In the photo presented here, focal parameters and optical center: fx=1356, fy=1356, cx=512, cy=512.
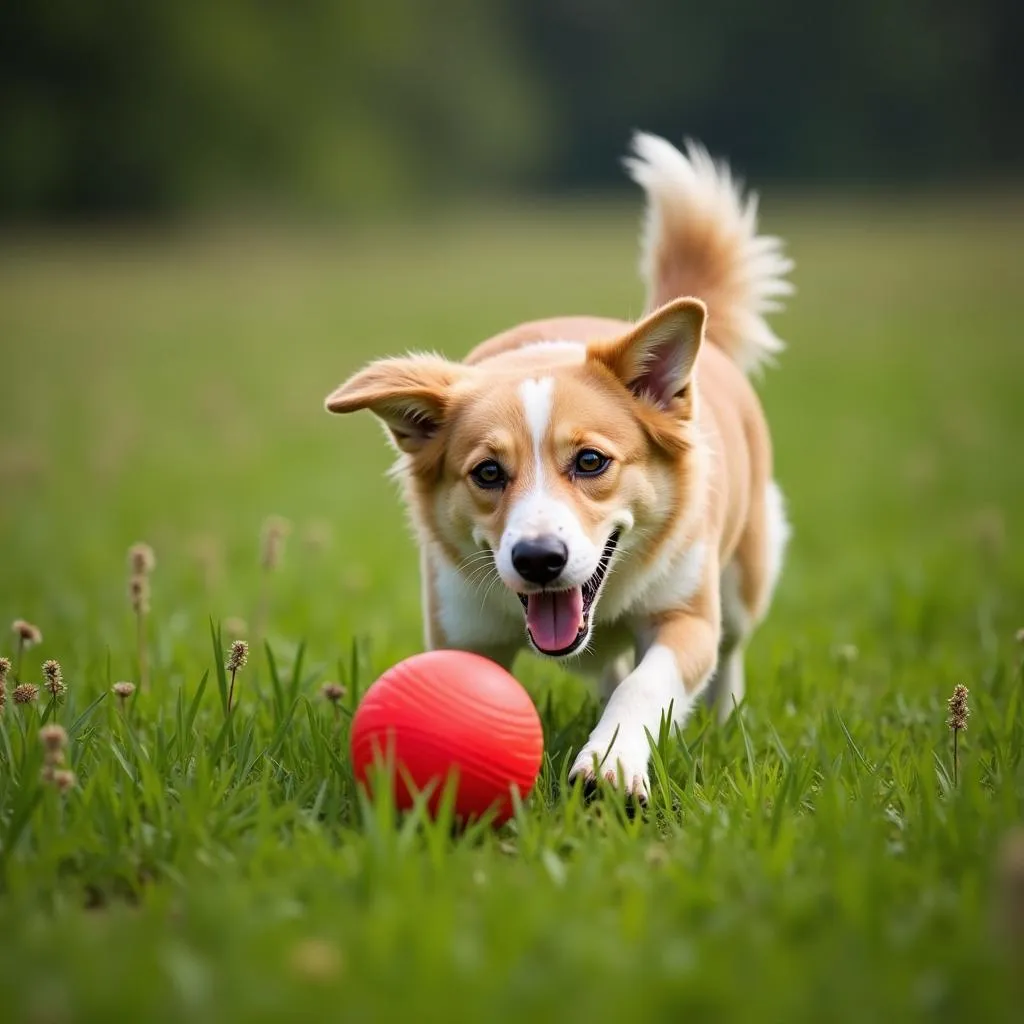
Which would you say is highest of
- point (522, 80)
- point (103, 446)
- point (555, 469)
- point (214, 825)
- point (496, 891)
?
point (522, 80)

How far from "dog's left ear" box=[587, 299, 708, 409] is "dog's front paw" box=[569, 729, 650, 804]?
3.71ft

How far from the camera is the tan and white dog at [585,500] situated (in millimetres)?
3830

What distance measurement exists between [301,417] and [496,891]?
1084 cm

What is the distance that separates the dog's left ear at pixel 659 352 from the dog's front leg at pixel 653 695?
702 mm

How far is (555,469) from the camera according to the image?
3.97 metres

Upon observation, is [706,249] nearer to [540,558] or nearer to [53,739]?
[540,558]

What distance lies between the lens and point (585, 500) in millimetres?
3943

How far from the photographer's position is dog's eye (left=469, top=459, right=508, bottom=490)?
4020mm

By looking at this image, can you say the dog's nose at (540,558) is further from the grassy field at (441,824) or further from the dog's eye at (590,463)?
the grassy field at (441,824)

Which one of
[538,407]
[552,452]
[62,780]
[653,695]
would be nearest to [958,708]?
[653,695]

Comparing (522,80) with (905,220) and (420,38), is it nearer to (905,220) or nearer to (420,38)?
(420,38)

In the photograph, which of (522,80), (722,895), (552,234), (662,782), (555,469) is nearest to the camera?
(722,895)

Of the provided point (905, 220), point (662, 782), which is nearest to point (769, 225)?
point (905, 220)

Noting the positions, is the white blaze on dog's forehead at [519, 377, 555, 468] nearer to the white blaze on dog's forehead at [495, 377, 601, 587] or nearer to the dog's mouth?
the white blaze on dog's forehead at [495, 377, 601, 587]
